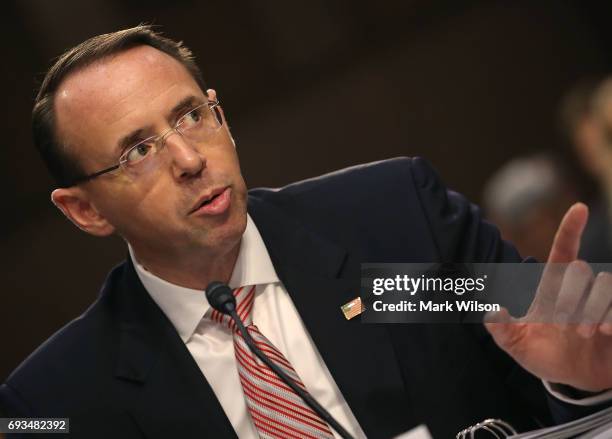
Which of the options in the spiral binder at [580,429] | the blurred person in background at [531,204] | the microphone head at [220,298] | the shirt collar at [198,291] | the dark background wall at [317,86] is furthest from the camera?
the blurred person in background at [531,204]

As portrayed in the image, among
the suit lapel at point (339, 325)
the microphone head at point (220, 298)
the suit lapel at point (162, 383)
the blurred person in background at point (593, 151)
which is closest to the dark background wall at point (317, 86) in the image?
the blurred person in background at point (593, 151)

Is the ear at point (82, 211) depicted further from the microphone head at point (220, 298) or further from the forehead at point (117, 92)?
the microphone head at point (220, 298)

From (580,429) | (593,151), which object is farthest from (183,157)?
(593,151)

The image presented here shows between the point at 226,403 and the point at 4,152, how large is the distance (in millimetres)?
1456

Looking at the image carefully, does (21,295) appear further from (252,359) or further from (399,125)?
(399,125)

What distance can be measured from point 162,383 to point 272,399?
284mm

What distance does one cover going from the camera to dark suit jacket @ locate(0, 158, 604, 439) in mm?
1771

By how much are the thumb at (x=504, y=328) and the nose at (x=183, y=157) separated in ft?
2.21

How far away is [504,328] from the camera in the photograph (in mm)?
1471

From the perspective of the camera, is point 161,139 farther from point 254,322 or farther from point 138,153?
point 254,322

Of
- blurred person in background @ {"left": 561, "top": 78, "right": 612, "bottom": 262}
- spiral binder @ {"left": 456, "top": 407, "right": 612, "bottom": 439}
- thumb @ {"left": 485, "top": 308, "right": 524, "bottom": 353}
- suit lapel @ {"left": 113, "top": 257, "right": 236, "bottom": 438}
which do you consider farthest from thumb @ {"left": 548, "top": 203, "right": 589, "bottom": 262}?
blurred person in background @ {"left": 561, "top": 78, "right": 612, "bottom": 262}

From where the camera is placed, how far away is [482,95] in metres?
3.75

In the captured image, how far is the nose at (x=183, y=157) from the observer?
5.61ft

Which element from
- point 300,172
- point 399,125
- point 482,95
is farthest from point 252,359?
point 482,95
